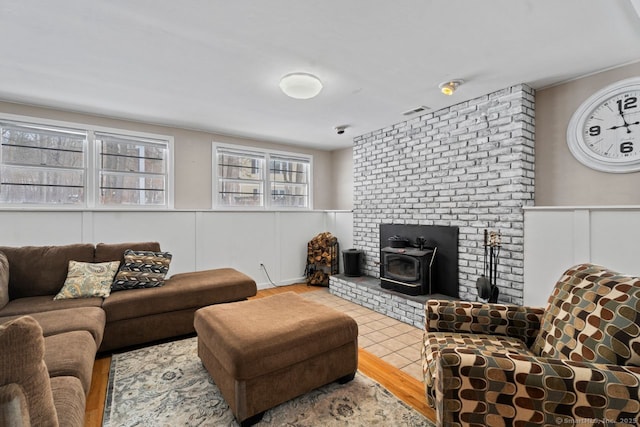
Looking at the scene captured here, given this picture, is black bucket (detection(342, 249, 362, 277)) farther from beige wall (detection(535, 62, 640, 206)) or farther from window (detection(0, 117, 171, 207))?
window (detection(0, 117, 171, 207))

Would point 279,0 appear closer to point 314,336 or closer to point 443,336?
point 314,336

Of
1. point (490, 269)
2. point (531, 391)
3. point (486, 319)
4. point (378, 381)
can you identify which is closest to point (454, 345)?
point (486, 319)

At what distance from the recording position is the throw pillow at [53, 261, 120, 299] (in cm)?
260

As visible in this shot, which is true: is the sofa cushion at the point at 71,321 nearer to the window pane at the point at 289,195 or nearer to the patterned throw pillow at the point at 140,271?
the patterned throw pillow at the point at 140,271

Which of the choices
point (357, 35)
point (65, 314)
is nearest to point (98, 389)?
point (65, 314)

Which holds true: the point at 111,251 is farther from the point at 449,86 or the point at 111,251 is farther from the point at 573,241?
the point at 573,241

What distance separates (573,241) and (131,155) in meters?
5.12

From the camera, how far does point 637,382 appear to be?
107cm

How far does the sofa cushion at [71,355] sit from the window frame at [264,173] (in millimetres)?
2859

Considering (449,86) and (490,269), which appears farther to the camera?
(490,269)

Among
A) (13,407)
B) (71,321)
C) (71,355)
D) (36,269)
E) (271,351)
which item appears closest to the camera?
(13,407)

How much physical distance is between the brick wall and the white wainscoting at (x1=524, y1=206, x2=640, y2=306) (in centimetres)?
10

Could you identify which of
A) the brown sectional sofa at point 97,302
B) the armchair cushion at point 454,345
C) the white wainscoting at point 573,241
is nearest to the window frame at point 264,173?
the brown sectional sofa at point 97,302

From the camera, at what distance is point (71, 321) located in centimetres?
205
